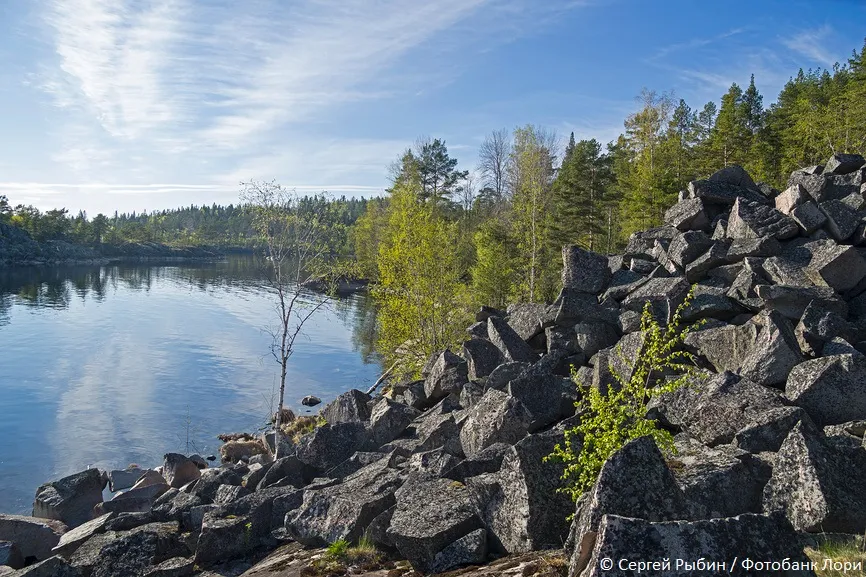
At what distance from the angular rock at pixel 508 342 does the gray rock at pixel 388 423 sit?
9.82 feet

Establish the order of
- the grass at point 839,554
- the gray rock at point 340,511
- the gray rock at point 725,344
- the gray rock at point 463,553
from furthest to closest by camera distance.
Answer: the gray rock at point 725,344
the gray rock at point 340,511
the gray rock at point 463,553
the grass at point 839,554

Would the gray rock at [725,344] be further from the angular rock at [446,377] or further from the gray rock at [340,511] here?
the gray rock at [340,511]

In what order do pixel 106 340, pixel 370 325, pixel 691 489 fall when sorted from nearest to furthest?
1. pixel 691 489
2. pixel 106 340
3. pixel 370 325

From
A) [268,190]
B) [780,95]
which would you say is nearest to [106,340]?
[268,190]

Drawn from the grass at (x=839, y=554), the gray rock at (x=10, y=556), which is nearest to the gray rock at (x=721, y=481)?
the grass at (x=839, y=554)

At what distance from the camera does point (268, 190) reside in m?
20.9

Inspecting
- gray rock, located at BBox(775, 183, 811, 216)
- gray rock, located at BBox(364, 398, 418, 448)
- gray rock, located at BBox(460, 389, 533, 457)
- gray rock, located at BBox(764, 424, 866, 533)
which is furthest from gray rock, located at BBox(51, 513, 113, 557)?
gray rock, located at BBox(775, 183, 811, 216)

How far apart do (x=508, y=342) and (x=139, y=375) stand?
93.9 feet

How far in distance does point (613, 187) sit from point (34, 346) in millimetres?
46175

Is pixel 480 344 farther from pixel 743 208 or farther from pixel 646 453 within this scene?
pixel 646 453

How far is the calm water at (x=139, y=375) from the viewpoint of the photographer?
2470cm

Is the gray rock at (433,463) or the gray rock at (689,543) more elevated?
the gray rock at (689,543)

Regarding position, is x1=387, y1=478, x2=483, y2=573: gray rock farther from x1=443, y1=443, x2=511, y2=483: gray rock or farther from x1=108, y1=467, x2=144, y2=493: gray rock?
x1=108, y1=467, x2=144, y2=493: gray rock

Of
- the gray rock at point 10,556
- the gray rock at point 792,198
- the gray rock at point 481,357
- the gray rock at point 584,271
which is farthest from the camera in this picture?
the gray rock at point 584,271
